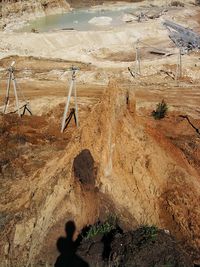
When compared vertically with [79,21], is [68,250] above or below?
above

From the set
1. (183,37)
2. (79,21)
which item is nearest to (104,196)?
(183,37)

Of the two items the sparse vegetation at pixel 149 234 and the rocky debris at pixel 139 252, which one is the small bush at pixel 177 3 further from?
the sparse vegetation at pixel 149 234

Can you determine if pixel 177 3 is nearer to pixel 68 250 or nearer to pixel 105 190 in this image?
pixel 105 190

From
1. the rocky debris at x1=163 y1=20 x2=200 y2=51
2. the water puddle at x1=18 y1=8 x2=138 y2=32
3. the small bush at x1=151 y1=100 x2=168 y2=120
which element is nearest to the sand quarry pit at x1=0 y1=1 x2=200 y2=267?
the small bush at x1=151 y1=100 x2=168 y2=120

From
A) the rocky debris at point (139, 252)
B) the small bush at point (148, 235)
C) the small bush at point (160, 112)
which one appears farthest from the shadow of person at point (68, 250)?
the small bush at point (160, 112)

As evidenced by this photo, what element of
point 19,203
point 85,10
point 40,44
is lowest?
point 85,10

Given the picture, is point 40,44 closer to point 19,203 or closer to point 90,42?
point 90,42

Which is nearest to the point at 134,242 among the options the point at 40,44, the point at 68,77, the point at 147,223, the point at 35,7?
the point at 147,223
